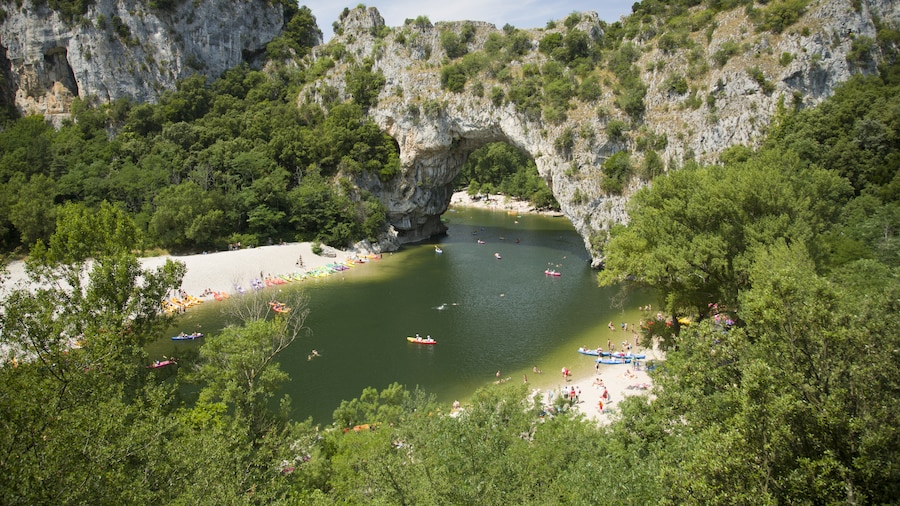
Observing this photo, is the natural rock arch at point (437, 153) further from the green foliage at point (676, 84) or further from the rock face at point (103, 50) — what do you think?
the rock face at point (103, 50)

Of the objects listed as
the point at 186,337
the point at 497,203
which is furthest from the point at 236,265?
the point at 497,203

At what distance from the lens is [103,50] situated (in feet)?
199

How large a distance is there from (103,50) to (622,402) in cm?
7083

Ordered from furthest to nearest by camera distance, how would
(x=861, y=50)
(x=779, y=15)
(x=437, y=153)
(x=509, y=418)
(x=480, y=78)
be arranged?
(x=437, y=153), (x=480, y=78), (x=779, y=15), (x=861, y=50), (x=509, y=418)

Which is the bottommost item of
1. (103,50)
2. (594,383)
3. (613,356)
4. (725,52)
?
(594,383)

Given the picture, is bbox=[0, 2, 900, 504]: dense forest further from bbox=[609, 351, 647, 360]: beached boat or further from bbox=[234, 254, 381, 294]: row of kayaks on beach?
bbox=[234, 254, 381, 294]: row of kayaks on beach

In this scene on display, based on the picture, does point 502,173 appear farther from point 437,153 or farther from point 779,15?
point 779,15

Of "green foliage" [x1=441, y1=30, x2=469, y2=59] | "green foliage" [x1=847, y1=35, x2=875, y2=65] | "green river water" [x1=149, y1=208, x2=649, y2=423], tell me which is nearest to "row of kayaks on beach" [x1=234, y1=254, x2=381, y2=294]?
"green river water" [x1=149, y1=208, x2=649, y2=423]

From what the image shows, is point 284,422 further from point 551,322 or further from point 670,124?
point 670,124

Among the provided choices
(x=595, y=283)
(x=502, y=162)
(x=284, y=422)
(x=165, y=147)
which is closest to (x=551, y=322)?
(x=595, y=283)

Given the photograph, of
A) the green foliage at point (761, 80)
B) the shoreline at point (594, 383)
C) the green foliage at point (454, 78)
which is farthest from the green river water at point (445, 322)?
the green foliage at point (761, 80)

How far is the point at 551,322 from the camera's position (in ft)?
113

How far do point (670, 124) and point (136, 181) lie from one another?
5145cm

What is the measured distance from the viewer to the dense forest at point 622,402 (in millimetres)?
8359
